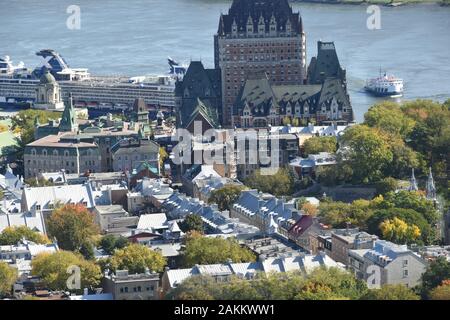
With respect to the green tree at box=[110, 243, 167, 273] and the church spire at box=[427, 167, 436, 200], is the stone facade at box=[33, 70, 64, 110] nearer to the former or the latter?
the church spire at box=[427, 167, 436, 200]

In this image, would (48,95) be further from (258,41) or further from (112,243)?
(112,243)

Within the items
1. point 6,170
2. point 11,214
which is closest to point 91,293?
Answer: point 11,214

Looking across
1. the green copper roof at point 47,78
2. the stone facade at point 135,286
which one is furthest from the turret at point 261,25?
the stone facade at point 135,286

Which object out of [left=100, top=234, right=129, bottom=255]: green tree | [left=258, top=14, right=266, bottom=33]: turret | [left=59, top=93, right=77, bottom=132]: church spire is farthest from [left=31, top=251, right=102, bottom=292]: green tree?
[left=258, top=14, right=266, bottom=33]: turret

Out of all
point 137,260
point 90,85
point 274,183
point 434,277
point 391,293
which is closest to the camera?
point 391,293

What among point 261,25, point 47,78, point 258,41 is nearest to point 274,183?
point 258,41

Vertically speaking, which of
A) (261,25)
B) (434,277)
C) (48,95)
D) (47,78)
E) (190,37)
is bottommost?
(434,277)
